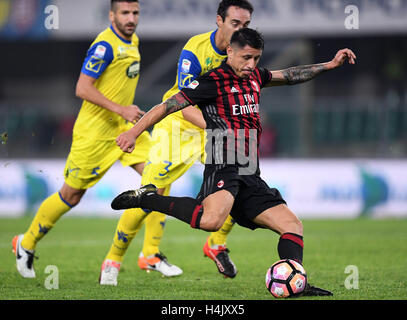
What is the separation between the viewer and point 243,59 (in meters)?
5.14

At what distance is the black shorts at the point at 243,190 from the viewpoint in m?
5.12

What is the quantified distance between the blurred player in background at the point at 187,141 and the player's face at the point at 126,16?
652 mm

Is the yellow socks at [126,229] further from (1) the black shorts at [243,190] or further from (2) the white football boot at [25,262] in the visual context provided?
(1) the black shorts at [243,190]

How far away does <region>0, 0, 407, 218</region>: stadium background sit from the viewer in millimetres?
12711

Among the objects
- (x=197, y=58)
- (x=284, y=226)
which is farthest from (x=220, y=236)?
(x=197, y=58)

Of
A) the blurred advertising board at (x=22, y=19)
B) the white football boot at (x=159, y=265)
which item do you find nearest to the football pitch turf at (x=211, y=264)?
the white football boot at (x=159, y=265)

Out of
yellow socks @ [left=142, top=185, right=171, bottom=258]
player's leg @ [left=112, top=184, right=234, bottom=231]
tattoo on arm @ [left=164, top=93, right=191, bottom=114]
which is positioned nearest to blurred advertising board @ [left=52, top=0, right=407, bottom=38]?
yellow socks @ [left=142, top=185, right=171, bottom=258]

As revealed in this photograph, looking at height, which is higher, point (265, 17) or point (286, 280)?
point (265, 17)

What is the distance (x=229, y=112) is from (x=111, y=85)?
1.54 meters

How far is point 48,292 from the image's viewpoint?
207 inches

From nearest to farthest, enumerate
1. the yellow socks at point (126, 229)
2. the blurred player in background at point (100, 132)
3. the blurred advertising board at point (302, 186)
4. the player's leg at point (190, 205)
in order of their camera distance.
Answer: the player's leg at point (190, 205) → the yellow socks at point (126, 229) → the blurred player in background at point (100, 132) → the blurred advertising board at point (302, 186)

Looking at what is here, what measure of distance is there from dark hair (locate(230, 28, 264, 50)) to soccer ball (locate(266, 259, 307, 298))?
159cm

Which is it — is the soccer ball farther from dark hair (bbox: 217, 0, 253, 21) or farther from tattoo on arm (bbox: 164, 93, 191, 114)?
dark hair (bbox: 217, 0, 253, 21)

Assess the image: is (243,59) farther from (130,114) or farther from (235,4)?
(130,114)
